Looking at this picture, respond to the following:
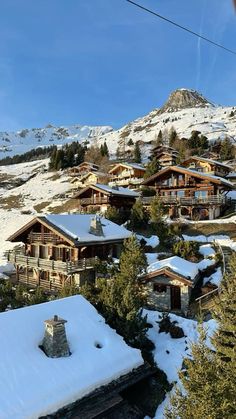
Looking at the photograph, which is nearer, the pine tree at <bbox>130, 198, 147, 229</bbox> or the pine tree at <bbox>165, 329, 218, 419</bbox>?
the pine tree at <bbox>165, 329, 218, 419</bbox>

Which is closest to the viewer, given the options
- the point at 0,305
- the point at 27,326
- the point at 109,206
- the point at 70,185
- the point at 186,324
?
the point at 27,326

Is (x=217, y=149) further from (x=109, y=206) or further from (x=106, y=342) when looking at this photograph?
(x=106, y=342)

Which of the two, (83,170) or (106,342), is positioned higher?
(83,170)

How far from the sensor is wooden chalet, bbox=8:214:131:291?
30.6m

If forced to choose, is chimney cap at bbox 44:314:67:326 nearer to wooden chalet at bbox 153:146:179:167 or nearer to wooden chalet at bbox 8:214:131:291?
wooden chalet at bbox 8:214:131:291

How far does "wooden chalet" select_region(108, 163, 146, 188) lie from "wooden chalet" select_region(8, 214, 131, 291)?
35.9 metres

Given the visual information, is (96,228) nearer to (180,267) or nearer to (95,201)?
(180,267)

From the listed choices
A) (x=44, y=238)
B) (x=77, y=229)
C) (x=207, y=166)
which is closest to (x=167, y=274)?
(x=77, y=229)

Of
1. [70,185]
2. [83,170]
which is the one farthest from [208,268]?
[83,170]

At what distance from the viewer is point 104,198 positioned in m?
52.1

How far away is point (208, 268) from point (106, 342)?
52.5 feet

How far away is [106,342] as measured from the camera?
1731 cm

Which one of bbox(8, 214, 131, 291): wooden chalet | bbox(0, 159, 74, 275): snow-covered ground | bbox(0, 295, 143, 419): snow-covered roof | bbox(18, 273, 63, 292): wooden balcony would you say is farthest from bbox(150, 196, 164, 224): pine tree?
bbox(0, 295, 143, 419): snow-covered roof

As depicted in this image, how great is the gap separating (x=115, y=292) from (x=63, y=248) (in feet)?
44.2
